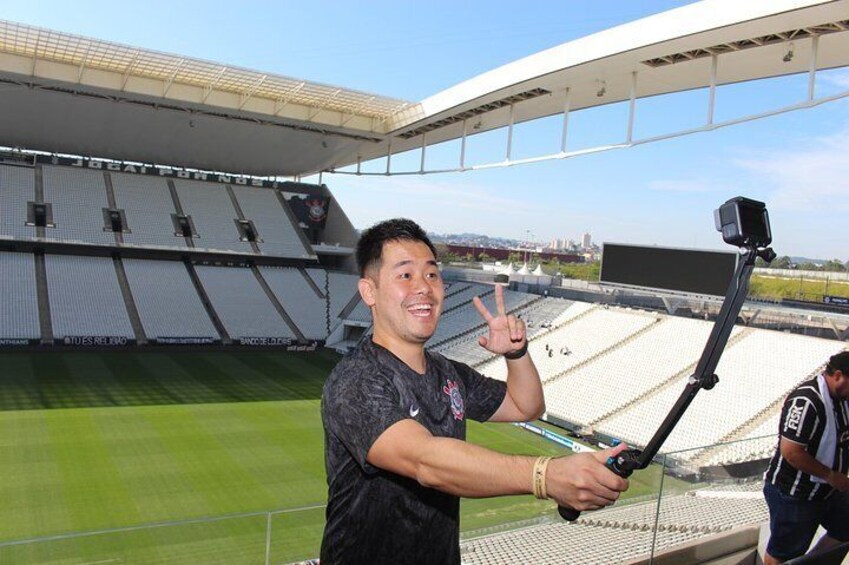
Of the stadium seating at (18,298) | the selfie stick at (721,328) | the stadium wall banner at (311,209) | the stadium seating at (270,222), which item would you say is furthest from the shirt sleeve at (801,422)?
the stadium wall banner at (311,209)

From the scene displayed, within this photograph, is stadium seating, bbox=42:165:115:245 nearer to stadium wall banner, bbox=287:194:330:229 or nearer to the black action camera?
stadium wall banner, bbox=287:194:330:229

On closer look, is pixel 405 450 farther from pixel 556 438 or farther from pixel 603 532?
pixel 556 438

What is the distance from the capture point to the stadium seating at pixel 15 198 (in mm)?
28375

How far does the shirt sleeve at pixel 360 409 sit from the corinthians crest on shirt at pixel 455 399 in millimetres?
272

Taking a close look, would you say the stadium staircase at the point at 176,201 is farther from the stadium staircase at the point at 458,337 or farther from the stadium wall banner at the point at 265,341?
the stadium staircase at the point at 458,337

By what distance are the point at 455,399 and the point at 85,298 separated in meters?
28.8

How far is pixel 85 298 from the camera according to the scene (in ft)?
88.5

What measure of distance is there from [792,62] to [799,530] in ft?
53.2

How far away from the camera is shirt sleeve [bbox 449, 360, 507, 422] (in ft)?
8.19

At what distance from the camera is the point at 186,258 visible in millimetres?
32688

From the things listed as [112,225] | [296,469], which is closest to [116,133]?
[112,225]

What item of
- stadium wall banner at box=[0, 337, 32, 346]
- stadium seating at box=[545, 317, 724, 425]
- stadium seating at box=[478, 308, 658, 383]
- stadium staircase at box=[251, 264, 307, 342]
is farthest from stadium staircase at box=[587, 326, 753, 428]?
stadium wall banner at box=[0, 337, 32, 346]

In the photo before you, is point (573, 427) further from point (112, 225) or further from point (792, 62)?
point (112, 225)

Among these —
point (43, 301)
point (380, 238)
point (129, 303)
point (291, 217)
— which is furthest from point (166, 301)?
point (380, 238)
